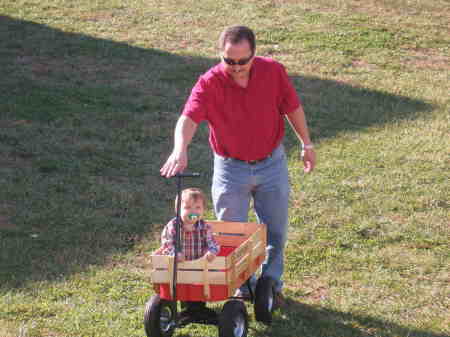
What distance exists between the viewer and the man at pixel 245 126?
450 centimetres

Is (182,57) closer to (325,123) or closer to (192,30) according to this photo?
(192,30)

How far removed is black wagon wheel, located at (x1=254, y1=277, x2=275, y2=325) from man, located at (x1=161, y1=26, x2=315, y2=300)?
14.1 inches

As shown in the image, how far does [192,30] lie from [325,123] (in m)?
4.81

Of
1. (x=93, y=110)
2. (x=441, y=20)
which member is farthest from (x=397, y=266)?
(x=441, y=20)

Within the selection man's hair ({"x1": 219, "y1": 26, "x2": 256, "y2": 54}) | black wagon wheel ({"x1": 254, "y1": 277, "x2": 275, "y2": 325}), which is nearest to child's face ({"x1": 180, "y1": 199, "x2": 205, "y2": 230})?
black wagon wheel ({"x1": 254, "y1": 277, "x2": 275, "y2": 325})

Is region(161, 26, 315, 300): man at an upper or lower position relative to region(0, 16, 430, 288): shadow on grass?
upper

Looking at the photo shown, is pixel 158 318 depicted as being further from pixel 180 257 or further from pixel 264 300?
pixel 264 300

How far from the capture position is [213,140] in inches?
192

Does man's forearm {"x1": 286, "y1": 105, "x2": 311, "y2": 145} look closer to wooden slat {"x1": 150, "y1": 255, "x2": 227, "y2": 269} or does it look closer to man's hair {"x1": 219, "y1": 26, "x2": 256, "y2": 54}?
man's hair {"x1": 219, "y1": 26, "x2": 256, "y2": 54}

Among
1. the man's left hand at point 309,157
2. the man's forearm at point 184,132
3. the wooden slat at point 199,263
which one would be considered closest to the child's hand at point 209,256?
the wooden slat at point 199,263

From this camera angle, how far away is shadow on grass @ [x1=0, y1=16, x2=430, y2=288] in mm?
6527

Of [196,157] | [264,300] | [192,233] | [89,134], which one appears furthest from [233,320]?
[89,134]

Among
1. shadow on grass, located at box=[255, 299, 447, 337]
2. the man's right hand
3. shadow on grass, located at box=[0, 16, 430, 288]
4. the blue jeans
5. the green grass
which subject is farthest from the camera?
shadow on grass, located at box=[0, 16, 430, 288]

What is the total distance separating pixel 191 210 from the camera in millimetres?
4570
